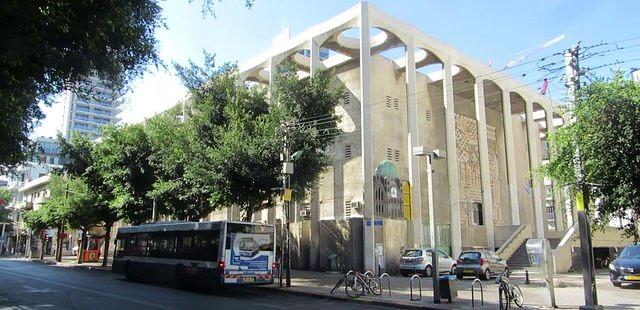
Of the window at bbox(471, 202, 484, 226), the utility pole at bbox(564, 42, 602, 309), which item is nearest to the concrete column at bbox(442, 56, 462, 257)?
the window at bbox(471, 202, 484, 226)

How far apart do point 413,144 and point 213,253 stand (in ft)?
55.6

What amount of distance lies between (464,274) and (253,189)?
1142 cm

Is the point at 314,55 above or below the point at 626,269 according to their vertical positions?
above

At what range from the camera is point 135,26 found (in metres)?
10.2

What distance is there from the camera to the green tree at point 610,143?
43.3 feet

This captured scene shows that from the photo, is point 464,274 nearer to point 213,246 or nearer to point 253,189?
point 253,189

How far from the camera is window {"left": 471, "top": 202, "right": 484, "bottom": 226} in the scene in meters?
39.7

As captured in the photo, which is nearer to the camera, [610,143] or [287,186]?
[610,143]

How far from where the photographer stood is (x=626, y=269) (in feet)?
65.5

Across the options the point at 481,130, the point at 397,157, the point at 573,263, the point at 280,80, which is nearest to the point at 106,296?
the point at 280,80

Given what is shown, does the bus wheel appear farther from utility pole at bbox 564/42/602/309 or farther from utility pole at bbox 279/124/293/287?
utility pole at bbox 564/42/602/309

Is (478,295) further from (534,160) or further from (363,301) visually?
(534,160)

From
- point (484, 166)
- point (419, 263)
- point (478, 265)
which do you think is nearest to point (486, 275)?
point (478, 265)

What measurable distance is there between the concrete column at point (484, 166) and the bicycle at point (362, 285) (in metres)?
22.7
